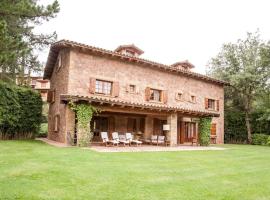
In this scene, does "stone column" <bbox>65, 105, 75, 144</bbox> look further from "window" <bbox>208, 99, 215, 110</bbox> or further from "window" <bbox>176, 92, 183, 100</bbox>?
"window" <bbox>208, 99, 215, 110</bbox>

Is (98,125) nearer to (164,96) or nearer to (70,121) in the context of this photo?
(70,121)

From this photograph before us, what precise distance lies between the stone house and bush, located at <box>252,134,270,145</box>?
5.87 m

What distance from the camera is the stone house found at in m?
17.7

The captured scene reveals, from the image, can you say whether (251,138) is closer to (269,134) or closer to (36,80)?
(269,134)

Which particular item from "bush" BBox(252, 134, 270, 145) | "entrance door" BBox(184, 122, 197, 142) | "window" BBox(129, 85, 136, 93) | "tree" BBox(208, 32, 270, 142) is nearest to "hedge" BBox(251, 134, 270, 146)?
"bush" BBox(252, 134, 270, 145)

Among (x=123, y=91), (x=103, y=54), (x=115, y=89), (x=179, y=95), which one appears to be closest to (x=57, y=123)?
(x=115, y=89)

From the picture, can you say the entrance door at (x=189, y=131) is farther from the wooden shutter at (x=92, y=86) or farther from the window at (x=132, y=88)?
the wooden shutter at (x=92, y=86)

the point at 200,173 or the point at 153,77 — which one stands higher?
the point at 153,77

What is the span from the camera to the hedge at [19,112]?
1891 centimetres

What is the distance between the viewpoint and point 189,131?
2528 centimetres

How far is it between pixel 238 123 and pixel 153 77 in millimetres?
11913

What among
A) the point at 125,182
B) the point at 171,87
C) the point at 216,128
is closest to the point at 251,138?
the point at 216,128

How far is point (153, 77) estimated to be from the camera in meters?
21.8

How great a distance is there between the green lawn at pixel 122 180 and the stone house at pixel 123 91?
6.56 m
